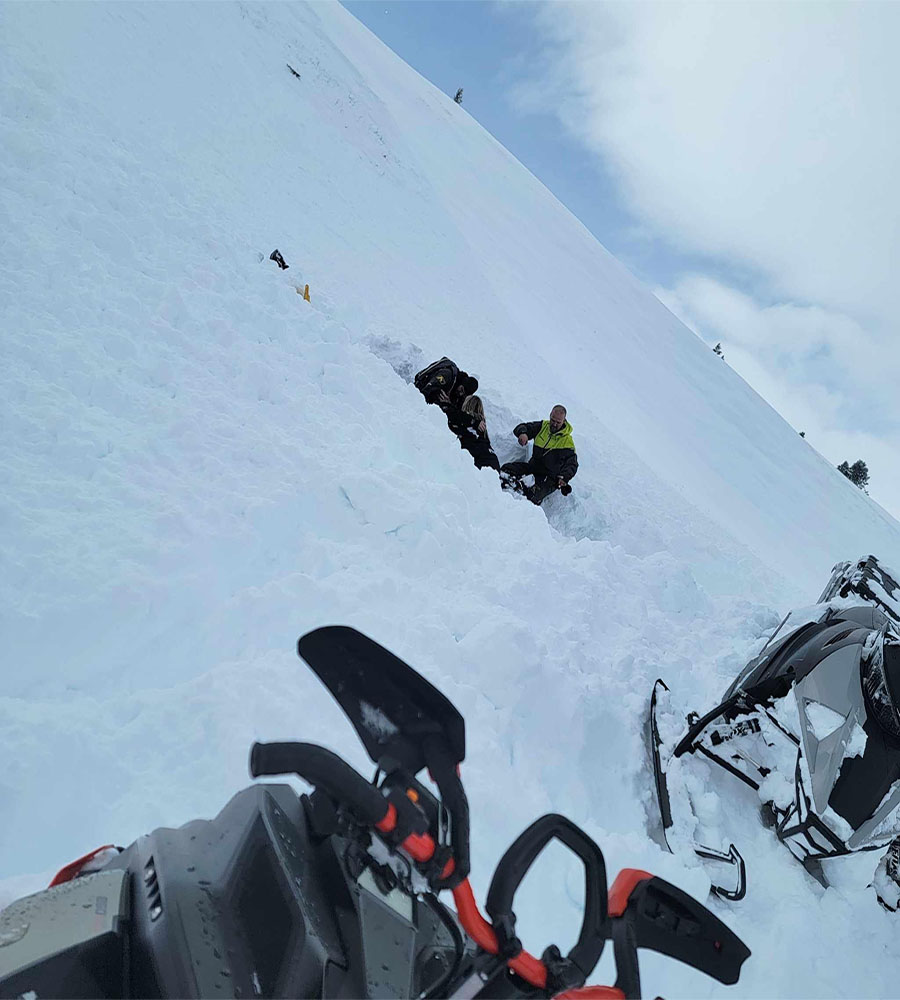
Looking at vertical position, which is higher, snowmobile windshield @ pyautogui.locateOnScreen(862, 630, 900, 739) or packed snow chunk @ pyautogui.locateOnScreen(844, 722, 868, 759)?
snowmobile windshield @ pyautogui.locateOnScreen(862, 630, 900, 739)

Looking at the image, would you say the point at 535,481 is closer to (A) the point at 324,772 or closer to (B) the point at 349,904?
(B) the point at 349,904

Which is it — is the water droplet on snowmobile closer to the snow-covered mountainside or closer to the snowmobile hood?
the snow-covered mountainside

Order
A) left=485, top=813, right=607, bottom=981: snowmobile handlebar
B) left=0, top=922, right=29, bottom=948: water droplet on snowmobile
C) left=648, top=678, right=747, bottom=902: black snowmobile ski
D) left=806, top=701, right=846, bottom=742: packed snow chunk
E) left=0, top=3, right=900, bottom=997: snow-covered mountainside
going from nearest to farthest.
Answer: left=0, top=922, right=29, bottom=948: water droplet on snowmobile < left=485, top=813, right=607, bottom=981: snowmobile handlebar < left=0, top=3, right=900, bottom=997: snow-covered mountainside < left=648, top=678, right=747, bottom=902: black snowmobile ski < left=806, top=701, right=846, bottom=742: packed snow chunk

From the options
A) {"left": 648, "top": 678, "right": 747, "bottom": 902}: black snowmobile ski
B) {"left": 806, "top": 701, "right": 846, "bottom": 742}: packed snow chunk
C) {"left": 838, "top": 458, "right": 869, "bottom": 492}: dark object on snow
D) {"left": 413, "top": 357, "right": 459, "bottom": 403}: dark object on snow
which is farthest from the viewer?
{"left": 838, "top": 458, "right": 869, "bottom": 492}: dark object on snow

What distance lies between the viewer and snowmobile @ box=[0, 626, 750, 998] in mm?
1397

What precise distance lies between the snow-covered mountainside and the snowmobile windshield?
1017mm

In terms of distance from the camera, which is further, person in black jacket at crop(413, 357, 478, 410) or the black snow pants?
the black snow pants

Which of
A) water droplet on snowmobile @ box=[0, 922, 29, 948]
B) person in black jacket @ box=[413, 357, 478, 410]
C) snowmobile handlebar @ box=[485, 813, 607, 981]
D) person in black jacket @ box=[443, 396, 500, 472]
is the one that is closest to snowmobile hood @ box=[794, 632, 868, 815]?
snowmobile handlebar @ box=[485, 813, 607, 981]

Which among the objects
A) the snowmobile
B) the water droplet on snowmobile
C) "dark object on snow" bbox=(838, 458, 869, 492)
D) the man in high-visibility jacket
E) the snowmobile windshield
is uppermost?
"dark object on snow" bbox=(838, 458, 869, 492)

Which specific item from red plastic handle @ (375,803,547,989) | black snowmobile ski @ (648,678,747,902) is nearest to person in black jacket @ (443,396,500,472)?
black snowmobile ski @ (648,678,747,902)

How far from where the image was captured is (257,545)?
464 centimetres

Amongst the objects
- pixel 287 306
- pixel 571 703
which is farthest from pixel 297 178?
pixel 571 703

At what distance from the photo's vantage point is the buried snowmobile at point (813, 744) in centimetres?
364

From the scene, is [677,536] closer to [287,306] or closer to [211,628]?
[287,306]
